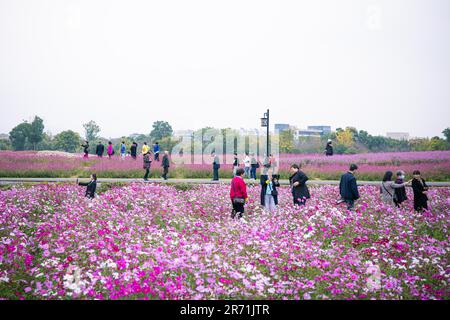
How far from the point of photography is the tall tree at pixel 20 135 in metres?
76.1

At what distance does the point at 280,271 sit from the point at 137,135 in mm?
124249

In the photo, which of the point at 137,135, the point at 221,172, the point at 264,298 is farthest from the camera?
the point at 137,135

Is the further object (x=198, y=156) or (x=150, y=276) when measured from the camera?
(x=198, y=156)

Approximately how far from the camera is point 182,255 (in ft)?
19.1

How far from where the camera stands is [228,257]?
20.3 feet

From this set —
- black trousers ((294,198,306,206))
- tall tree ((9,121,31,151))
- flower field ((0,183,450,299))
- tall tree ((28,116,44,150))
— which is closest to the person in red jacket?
flower field ((0,183,450,299))

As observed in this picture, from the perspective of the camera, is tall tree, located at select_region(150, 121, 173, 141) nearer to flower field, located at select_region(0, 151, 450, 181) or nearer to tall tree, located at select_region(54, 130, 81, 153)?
tall tree, located at select_region(54, 130, 81, 153)

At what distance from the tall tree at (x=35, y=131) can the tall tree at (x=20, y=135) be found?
3.02 ft

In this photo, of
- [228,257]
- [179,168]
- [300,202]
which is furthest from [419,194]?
[179,168]

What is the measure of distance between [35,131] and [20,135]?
12.8 ft

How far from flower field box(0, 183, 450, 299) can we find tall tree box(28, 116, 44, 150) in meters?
72.8
